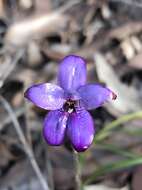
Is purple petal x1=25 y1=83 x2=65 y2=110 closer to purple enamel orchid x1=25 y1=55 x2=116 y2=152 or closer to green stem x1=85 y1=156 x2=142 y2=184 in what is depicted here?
purple enamel orchid x1=25 y1=55 x2=116 y2=152

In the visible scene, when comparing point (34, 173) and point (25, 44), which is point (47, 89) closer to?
point (34, 173)

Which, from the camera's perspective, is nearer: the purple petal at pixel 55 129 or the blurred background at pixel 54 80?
the purple petal at pixel 55 129

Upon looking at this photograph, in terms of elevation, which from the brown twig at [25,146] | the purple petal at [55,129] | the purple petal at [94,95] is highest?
the purple petal at [94,95]

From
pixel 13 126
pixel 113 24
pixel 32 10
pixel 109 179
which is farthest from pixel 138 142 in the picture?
pixel 32 10

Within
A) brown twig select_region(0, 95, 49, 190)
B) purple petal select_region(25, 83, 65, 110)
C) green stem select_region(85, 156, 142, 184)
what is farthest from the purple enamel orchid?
brown twig select_region(0, 95, 49, 190)

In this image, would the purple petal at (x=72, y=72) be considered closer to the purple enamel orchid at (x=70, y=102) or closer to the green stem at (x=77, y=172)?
the purple enamel orchid at (x=70, y=102)

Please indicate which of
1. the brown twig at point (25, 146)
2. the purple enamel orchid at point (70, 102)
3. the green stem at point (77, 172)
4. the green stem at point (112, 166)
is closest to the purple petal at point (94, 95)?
the purple enamel orchid at point (70, 102)
